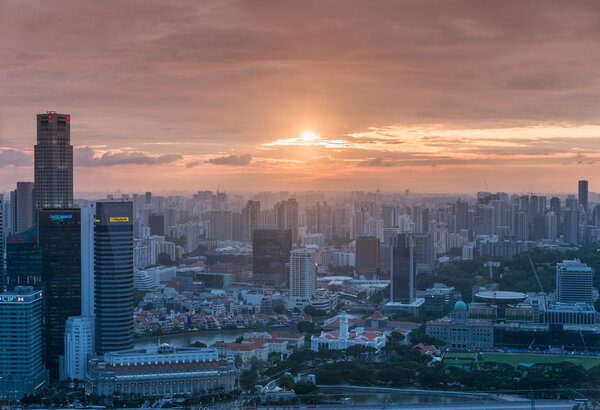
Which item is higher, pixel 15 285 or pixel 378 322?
pixel 15 285

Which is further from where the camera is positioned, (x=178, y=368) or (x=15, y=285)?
(x=15, y=285)

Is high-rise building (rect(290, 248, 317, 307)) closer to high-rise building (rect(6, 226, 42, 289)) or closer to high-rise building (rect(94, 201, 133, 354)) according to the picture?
high-rise building (rect(94, 201, 133, 354))

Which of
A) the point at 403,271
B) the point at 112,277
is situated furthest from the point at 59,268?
the point at 403,271

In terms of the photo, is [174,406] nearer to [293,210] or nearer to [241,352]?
[241,352]

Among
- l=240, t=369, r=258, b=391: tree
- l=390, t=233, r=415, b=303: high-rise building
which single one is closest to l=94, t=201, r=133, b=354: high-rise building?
l=240, t=369, r=258, b=391: tree

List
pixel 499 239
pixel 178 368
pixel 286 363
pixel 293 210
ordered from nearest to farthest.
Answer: pixel 178 368
pixel 286 363
pixel 499 239
pixel 293 210

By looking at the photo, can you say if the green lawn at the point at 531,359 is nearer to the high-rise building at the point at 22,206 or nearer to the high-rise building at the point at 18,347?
the high-rise building at the point at 18,347

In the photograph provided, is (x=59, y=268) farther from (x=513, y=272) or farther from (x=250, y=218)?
(x=250, y=218)

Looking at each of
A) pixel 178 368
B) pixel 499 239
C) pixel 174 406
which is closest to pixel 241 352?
pixel 178 368
